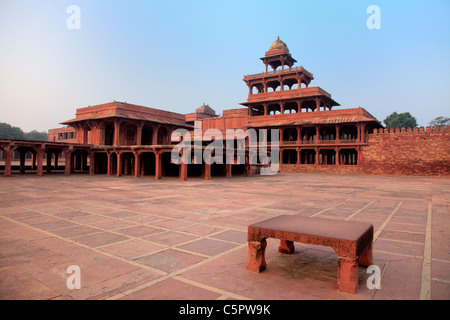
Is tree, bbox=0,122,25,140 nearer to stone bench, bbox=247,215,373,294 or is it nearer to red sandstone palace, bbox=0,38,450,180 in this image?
red sandstone palace, bbox=0,38,450,180

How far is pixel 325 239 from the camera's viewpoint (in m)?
3.27

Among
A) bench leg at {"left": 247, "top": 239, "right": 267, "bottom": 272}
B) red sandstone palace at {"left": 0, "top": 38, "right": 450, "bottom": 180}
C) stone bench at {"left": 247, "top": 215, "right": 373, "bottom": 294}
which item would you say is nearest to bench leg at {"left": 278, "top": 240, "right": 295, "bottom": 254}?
stone bench at {"left": 247, "top": 215, "right": 373, "bottom": 294}

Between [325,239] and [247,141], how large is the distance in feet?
136

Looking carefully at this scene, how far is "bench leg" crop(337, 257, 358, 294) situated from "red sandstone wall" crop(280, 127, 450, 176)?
33462mm

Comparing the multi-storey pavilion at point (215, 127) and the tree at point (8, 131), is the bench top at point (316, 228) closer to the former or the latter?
the multi-storey pavilion at point (215, 127)

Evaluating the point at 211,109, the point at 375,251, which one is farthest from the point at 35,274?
the point at 211,109

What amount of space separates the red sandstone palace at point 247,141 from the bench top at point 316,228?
17.2 metres

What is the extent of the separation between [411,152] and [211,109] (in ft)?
151

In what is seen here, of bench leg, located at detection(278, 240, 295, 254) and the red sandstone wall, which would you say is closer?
bench leg, located at detection(278, 240, 295, 254)

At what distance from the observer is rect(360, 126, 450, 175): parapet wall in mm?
29594

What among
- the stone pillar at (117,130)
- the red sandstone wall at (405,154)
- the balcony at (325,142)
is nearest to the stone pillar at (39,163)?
the stone pillar at (117,130)

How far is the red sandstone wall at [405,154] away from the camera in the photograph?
Result: 97.2ft

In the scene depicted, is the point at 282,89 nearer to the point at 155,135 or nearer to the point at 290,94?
the point at 290,94
